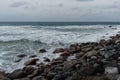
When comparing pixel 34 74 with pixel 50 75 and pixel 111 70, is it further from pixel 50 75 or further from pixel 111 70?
pixel 111 70

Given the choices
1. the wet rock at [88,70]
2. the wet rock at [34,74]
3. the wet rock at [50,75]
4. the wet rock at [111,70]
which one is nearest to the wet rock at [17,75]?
the wet rock at [34,74]

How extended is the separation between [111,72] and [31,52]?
780 cm

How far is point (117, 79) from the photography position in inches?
336

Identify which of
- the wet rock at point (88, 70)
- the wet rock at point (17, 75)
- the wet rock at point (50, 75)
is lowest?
the wet rock at point (17, 75)

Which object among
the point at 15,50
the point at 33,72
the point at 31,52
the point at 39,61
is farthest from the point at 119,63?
the point at 15,50

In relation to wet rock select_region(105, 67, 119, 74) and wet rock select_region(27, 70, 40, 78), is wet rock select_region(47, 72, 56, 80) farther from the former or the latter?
wet rock select_region(105, 67, 119, 74)

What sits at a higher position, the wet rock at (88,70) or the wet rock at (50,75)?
the wet rock at (88,70)

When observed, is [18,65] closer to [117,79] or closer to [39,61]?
[39,61]

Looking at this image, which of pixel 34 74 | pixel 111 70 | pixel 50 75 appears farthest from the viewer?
pixel 34 74

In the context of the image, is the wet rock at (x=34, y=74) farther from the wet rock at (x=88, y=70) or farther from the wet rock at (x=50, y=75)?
the wet rock at (x=88, y=70)

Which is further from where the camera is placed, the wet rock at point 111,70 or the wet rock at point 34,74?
the wet rock at point 34,74

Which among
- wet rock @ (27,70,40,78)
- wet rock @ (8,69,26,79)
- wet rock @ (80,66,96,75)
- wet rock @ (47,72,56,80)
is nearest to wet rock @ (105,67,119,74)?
wet rock @ (80,66,96,75)

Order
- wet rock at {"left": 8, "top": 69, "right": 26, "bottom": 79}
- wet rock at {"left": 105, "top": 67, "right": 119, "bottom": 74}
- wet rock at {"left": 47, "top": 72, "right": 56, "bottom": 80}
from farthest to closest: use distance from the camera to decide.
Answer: wet rock at {"left": 8, "top": 69, "right": 26, "bottom": 79}, wet rock at {"left": 47, "top": 72, "right": 56, "bottom": 80}, wet rock at {"left": 105, "top": 67, "right": 119, "bottom": 74}

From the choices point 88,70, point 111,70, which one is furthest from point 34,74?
point 111,70
